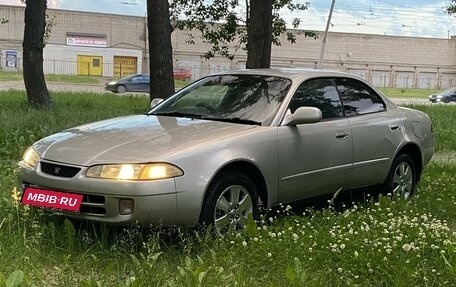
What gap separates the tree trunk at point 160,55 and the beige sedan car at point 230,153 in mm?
6889

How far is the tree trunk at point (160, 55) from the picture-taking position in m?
12.8

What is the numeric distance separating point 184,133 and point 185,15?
17947 millimetres

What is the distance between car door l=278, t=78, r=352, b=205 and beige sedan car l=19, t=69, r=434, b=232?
0.03 ft

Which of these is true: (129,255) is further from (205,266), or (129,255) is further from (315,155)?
(315,155)

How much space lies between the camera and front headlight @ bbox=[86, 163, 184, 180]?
419 centimetres

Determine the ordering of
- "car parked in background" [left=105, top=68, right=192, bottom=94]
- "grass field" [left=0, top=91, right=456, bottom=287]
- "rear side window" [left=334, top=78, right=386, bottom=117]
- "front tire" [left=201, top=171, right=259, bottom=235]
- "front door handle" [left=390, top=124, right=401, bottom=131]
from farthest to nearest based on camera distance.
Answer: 1. "car parked in background" [left=105, top=68, right=192, bottom=94]
2. "front door handle" [left=390, top=124, right=401, bottom=131]
3. "rear side window" [left=334, top=78, right=386, bottom=117]
4. "front tire" [left=201, top=171, right=259, bottom=235]
5. "grass field" [left=0, top=91, right=456, bottom=287]

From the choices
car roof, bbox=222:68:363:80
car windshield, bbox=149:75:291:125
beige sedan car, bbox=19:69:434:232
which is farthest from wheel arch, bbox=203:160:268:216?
car roof, bbox=222:68:363:80

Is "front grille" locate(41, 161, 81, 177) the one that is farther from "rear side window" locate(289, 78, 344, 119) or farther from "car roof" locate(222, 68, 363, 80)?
"car roof" locate(222, 68, 363, 80)

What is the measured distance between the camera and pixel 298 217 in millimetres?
5137

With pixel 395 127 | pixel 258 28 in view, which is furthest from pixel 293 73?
pixel 258 28

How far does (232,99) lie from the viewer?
5.52m

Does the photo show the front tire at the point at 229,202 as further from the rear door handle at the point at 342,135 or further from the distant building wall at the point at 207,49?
the distant building wall at the point at 207,49

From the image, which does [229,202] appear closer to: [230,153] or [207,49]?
[230,153]

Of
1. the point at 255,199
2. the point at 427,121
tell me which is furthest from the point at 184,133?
the point at 427,121
